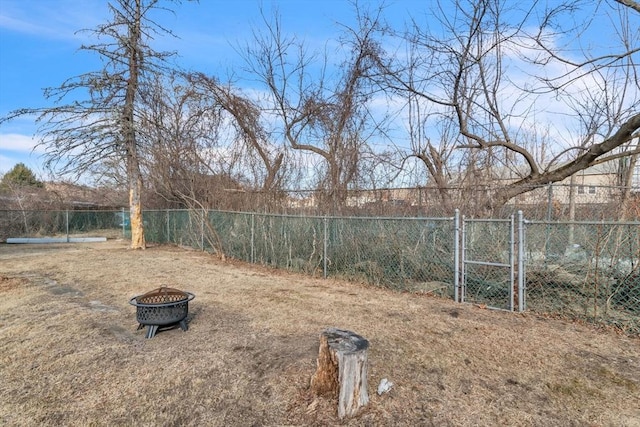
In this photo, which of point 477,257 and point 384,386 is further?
point 477,257

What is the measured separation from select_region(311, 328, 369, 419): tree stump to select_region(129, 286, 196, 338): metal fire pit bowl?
1.98 meters

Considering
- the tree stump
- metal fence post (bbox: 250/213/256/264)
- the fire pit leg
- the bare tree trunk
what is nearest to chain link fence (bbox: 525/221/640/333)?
the tree stump

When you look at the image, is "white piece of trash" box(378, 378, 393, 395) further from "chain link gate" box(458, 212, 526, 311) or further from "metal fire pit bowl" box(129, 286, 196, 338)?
"chain link gate" box(458, 212, 526, 311)

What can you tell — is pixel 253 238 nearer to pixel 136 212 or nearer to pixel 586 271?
pixel 136 212

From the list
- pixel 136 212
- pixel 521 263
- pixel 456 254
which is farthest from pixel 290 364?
pixel 136 212

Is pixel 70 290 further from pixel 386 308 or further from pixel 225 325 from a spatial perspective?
pixel 386 308

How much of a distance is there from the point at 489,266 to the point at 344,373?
3.97 m

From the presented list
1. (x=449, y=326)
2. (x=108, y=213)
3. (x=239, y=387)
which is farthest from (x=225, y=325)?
(x=108, y=213)

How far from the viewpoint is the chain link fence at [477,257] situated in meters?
4.61

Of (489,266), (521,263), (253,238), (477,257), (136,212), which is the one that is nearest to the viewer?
(521,263)

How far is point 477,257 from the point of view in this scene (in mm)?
5926

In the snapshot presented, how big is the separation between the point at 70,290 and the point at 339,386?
19.5ft

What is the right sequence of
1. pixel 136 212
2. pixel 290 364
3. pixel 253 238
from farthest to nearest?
pixel 136 212
pixel 253 238
pixel 290 364

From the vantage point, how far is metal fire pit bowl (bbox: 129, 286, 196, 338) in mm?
3926
